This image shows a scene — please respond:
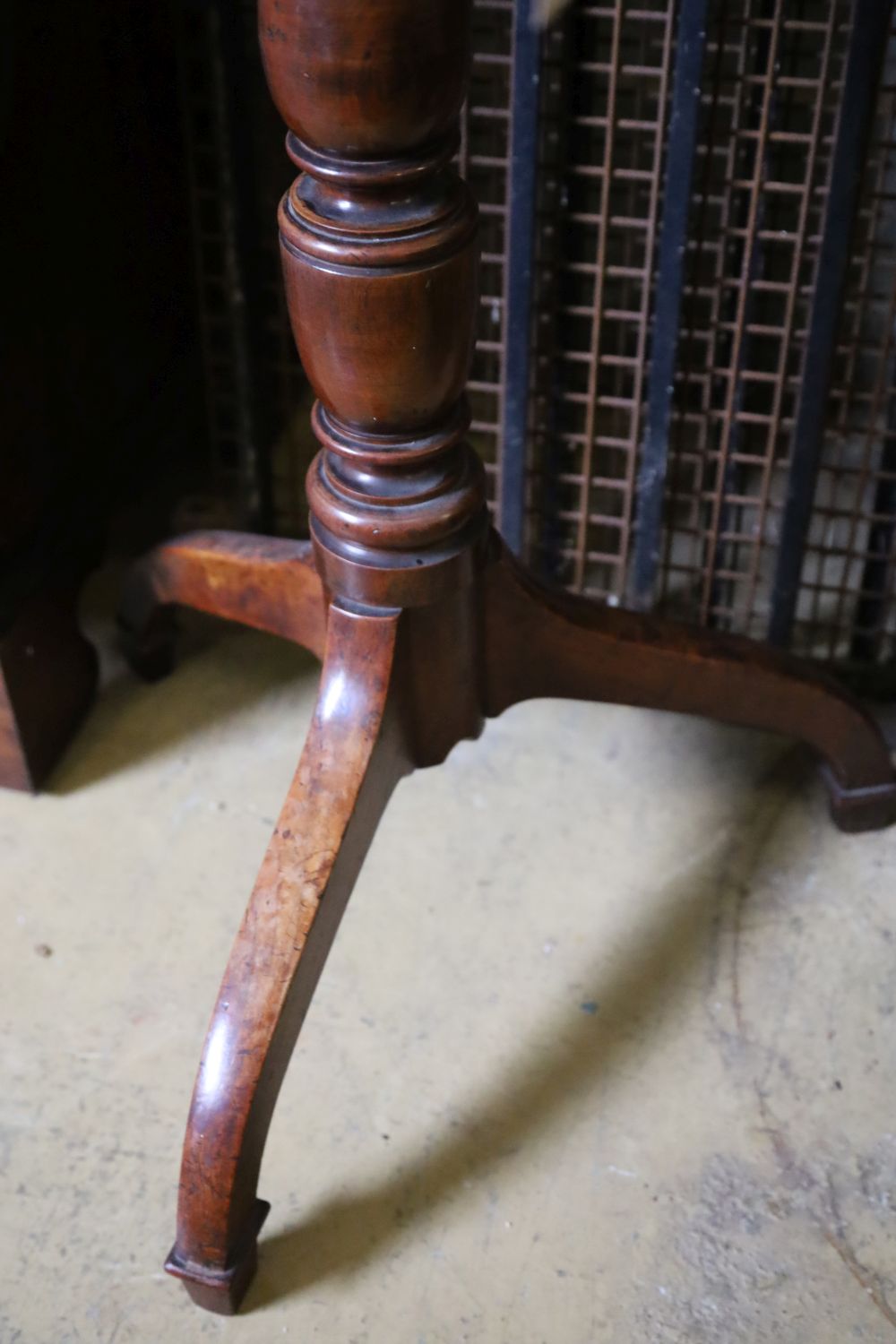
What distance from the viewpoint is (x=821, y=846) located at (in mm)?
1214

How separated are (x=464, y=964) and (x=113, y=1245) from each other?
32 cm

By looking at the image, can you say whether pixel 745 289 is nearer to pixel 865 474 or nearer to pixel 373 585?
pixel 865 474

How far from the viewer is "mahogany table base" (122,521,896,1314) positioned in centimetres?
88

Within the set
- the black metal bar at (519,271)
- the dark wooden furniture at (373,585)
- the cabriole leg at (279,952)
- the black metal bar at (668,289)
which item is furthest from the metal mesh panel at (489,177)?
the cabriole leg at (279,952)

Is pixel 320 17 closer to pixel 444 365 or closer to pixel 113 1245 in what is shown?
pixel 444 365

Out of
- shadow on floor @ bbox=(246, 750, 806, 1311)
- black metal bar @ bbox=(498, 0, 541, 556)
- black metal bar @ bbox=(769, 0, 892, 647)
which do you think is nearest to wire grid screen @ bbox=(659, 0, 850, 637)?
black metal bar @ bbox=(769, 0, 892, 647)

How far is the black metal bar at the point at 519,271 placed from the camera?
3.54ft

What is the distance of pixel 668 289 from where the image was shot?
115 cm

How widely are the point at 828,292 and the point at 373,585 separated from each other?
460 millimetres

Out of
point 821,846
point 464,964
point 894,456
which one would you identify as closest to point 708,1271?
point 464,964

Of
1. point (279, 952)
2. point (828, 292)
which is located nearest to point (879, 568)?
point (828, 292)

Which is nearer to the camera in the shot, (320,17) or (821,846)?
(320,17)

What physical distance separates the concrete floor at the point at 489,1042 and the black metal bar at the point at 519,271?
208 mm

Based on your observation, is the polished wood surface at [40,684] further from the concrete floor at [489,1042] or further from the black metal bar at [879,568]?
the black metal bar at [879,568]
